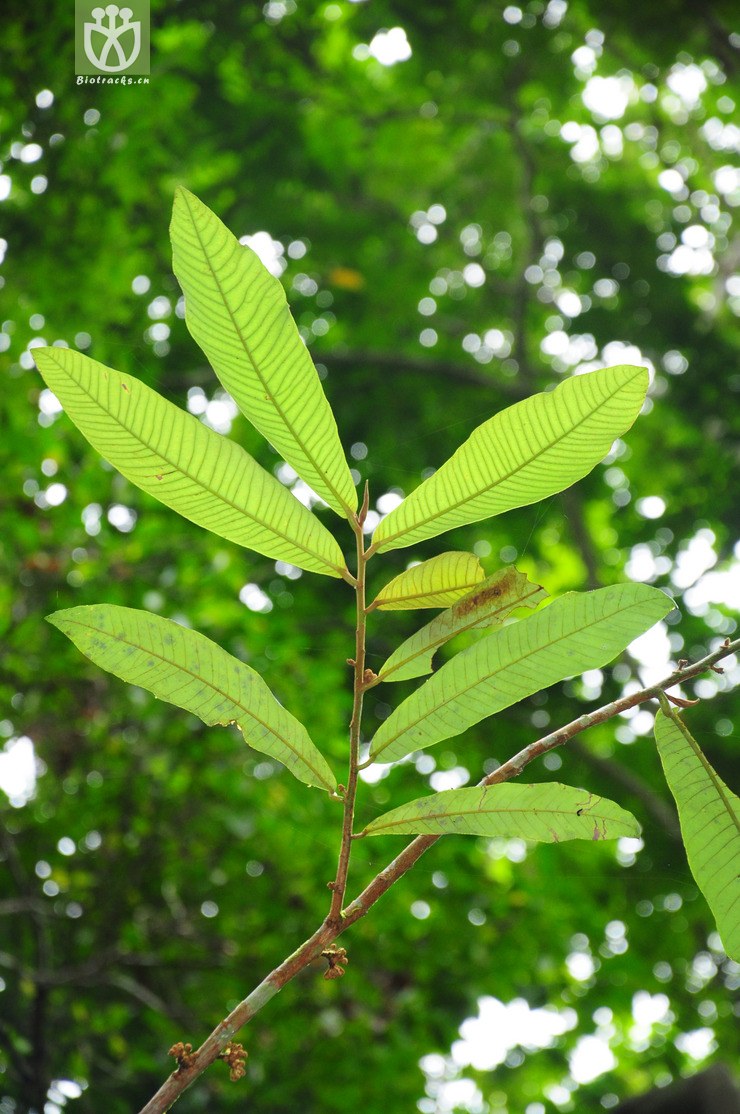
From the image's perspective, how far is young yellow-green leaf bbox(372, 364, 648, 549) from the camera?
0.46m

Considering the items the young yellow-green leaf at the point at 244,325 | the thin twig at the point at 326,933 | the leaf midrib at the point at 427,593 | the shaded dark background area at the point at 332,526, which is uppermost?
the shaded dark background area at the point at 332,526

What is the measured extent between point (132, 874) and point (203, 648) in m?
1.56

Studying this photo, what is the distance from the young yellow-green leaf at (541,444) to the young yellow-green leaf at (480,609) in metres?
0.05

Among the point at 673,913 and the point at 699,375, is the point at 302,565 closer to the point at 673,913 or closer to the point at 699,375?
the point at 673,913

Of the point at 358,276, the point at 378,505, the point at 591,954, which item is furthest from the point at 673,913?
the point at 358,276

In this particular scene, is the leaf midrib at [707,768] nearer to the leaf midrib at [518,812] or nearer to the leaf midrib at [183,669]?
the leaf midrib at [518,812]

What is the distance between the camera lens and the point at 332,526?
3.82 ft

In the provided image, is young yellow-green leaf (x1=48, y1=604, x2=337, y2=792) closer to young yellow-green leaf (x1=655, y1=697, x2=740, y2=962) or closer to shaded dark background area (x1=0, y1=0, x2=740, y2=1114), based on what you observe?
young yellow-green leaf (x1=655, y1=697, x2=740, y2=962)

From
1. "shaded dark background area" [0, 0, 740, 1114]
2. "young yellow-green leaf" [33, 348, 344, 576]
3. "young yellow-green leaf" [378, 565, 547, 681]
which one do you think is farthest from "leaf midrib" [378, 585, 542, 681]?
"shaded dark background area" [0, 0, 740, 1114]

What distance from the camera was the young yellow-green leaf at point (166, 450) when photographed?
45cm

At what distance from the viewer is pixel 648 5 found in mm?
2627

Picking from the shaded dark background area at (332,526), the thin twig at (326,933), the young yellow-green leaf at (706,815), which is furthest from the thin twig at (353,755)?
the shaded dark background area at (332,526)

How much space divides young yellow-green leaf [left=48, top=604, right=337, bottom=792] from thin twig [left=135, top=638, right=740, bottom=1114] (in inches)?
3.2

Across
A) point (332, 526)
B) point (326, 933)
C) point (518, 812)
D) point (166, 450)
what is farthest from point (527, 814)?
point (332, 526)
